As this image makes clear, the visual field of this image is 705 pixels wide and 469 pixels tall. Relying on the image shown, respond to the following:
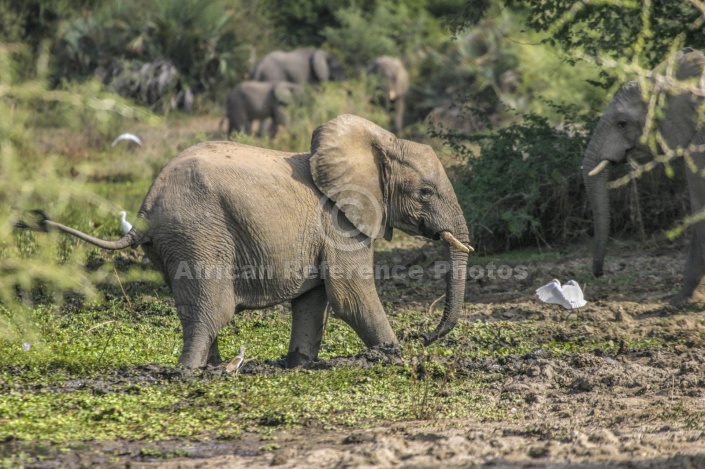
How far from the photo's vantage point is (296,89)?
2294 centimetres

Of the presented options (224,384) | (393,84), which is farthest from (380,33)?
(224,384)

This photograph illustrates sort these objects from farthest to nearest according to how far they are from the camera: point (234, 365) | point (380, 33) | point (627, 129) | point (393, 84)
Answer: point (380, 33), point (393, 84), point (627, 129), point (234, 365)

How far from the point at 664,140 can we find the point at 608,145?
0.53m

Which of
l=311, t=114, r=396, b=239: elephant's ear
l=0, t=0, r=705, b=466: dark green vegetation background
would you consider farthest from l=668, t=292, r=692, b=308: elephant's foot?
l=311, t=114, r=396, b=239: elephant's ear

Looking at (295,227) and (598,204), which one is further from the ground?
(598,204)

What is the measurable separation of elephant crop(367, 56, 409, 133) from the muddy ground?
14319mm

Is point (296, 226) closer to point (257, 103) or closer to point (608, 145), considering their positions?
point (608, 145)

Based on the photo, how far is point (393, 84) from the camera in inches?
966

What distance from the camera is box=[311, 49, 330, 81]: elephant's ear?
2559 cm

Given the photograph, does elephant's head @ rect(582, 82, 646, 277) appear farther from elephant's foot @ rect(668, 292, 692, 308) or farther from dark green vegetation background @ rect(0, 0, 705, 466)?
elephant's foot @ rect(668, 292, 692, 308)

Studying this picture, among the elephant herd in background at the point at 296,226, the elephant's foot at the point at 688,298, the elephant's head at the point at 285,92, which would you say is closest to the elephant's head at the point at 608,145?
the elephant's foot at the point at 688,298

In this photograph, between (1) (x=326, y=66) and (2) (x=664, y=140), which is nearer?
(2) (x=664, y=140)

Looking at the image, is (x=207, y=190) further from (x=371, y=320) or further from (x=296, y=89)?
(x=296, y=89)

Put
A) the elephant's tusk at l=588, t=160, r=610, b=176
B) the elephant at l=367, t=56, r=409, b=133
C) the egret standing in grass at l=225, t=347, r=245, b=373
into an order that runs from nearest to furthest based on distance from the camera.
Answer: the egret standing in grass at l=225, t=347, r=245, b=373 → the elephant's tusk at l=588, t=160, r=610, b=176 → the elephant at l=367, t=56, r=409, b=133
